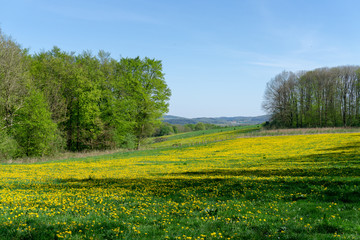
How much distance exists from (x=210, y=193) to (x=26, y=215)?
7867 millimetres

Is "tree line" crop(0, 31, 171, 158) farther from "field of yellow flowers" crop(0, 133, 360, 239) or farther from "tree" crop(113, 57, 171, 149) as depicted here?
"field of yellow flowers" crop(0, 133, 360, 239)

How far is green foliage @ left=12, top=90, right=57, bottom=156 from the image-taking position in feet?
120

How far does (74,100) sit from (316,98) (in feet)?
238

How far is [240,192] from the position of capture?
1166 cm

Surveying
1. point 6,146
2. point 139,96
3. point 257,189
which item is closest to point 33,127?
point 6,146

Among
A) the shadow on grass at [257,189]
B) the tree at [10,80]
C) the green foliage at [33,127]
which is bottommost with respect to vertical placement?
the shadow on grass at [257,189]

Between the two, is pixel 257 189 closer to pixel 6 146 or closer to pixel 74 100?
pixel 6 146

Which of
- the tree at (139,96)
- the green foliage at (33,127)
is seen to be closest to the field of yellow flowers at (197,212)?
the green foliage at (33,127)

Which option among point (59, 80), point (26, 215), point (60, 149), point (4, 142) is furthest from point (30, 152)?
point (26, 215)

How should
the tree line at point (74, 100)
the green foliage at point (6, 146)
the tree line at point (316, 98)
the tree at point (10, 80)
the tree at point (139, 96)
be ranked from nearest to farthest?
the green foliage at point (6, 146) < the tree at point (10, 80) < the tree line at point (74, 100) < the tree at point (139, 96) < the tree line at point (316, 98)

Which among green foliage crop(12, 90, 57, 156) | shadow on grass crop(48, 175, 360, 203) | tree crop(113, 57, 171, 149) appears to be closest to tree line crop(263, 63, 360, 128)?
tree crop(113, 57, 171, 149)

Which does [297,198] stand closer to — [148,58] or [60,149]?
[60,149]

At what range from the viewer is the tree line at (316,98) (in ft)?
235

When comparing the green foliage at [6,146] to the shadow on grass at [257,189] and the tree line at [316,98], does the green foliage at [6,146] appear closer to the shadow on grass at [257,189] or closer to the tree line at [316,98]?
the shadow on grass at [257,189]
